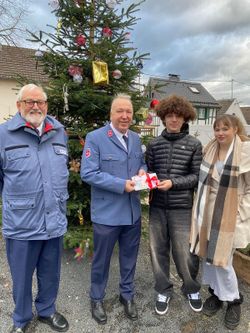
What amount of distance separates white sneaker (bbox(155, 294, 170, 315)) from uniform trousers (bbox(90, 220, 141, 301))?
0.29 metres

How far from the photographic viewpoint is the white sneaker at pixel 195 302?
10.7ft

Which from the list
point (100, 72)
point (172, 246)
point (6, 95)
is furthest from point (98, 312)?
point (6, 95)

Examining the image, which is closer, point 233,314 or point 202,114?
point 233,314

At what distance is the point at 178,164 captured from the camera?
302 centimetres

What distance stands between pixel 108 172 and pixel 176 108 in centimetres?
88

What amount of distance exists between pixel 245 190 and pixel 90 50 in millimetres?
2728

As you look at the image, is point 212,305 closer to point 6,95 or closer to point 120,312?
point 120,312

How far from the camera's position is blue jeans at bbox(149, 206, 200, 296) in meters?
3.09

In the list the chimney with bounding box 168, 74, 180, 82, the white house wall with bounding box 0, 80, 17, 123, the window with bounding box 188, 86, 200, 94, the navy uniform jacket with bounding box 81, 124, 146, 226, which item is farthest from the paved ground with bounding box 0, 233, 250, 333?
the chimney with bounding box 168, 74, 180, 82

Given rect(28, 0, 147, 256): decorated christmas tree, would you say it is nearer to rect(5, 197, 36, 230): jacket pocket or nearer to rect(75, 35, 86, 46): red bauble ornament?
rect(75, 35, 86, 46): red bauble ornament

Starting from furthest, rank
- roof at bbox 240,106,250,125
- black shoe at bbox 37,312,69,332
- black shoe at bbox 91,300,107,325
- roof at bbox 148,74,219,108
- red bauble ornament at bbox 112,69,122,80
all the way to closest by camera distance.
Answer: roof at bbox 240,106,250,125 < roof at bbox 148,74,219,108 < red bauble ornament at bbox 112,69,122,80 < black shoe at bbox 91,300,107,325 < black shoe at bbox 37,312,69,332

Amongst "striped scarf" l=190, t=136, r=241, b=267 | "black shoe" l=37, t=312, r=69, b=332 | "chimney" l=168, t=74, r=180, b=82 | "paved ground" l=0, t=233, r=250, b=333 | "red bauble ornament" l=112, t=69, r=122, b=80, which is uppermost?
"chimney" l=168, t=74, r=180, b=82

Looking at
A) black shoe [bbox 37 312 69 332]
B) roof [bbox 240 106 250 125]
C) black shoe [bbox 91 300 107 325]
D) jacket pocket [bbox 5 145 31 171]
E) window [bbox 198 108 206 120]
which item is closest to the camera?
jacket pocket [bbox 5 145 31 171]

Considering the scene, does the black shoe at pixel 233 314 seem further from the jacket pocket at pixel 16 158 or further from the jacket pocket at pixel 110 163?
the jacket pocket at pixel 16 158
